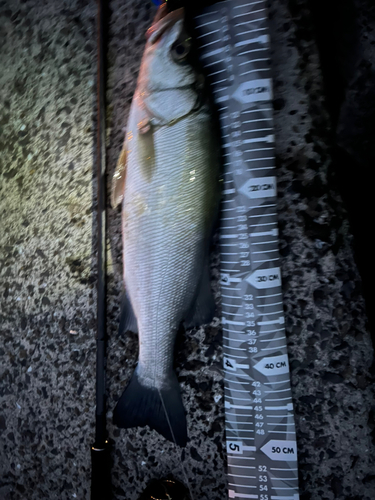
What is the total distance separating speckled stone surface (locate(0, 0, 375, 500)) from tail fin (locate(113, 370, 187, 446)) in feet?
0.10

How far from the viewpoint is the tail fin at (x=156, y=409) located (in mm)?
630

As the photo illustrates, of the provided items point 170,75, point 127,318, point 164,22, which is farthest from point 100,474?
point 164,22

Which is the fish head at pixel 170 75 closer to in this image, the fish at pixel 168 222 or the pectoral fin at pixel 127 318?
the fish at pixel 168 222

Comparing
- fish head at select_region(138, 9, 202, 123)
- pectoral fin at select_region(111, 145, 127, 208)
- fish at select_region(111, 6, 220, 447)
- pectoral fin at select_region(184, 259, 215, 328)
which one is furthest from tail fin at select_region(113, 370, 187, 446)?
fish head at select_region(138, 9, 202, 123)

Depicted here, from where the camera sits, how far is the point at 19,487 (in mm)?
812

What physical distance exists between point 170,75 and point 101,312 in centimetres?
54

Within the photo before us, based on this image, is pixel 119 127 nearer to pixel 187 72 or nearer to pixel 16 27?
pixel 187 72

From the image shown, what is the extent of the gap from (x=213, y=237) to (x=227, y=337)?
0.67 ft

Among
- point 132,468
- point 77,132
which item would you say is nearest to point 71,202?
point 77,132

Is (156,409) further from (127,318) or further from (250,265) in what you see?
(250,265)

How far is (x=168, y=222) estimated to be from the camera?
641 millimetres

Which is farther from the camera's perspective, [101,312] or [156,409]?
[101,312]

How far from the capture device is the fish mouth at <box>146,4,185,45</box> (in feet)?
2.20

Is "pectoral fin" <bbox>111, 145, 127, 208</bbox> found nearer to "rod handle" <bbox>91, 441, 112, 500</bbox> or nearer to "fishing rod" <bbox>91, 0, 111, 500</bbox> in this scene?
"fishing rod" <bbox>91, 0, 111, 500</bbox>
